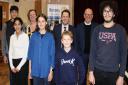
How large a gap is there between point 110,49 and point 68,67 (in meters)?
0.59

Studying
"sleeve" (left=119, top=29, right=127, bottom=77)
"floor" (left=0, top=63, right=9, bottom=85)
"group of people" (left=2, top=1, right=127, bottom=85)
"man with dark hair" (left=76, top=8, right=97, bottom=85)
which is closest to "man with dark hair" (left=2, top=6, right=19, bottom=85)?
"group of people" (left=2, top=1, right=127, bottom=85)

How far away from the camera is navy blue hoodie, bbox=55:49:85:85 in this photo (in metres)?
3.21

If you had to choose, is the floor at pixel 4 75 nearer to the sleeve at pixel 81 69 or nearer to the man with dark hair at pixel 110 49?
the sleeve at pixel 81 69

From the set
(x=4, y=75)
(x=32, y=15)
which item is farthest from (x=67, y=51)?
(x=4, y=75)

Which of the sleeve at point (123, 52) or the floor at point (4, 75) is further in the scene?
the floor at point (4, 75)

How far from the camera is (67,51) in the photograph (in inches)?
129

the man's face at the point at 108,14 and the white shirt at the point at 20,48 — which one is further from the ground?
the man's face at the point at 108,14

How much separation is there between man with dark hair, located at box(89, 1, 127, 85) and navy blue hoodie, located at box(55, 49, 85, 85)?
0.36 m

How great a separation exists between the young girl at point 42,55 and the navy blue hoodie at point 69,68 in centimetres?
22

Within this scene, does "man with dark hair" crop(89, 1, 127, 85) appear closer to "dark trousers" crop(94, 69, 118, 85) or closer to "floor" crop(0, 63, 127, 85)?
"dark trousers" crop(94, 69, 118, 85)

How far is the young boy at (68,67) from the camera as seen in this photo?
10.5 ft

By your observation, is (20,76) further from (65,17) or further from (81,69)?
(81,69)

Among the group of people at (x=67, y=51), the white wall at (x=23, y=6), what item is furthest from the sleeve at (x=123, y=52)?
the white wall at (x=23, y=6)

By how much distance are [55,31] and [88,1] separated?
6882mm
